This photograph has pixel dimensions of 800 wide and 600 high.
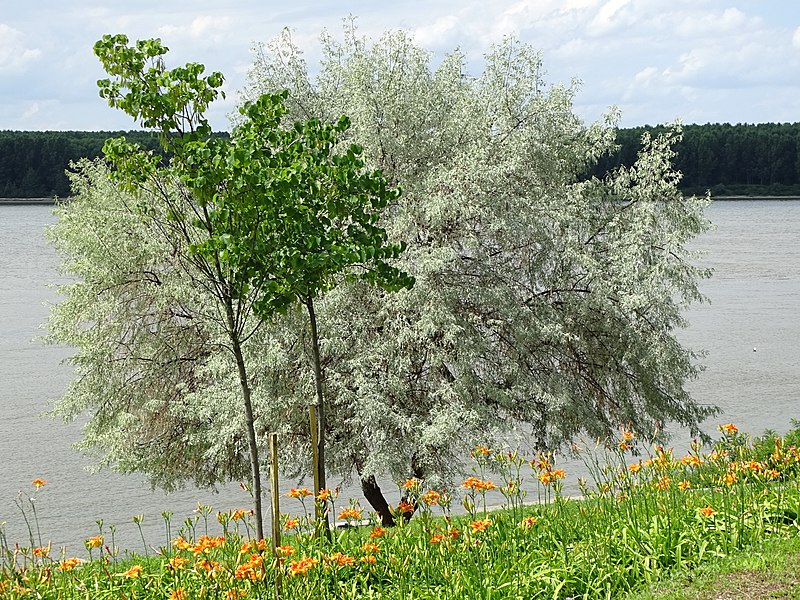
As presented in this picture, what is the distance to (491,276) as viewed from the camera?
1523cm

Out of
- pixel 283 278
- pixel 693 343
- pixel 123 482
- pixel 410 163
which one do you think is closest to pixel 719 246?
pixel 693 343

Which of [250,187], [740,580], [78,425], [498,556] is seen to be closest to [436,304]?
[250,187]

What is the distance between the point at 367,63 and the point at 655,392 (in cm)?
745

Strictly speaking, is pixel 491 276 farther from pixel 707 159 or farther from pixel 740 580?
pixel 707 159

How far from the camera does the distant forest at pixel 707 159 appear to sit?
86.4 m

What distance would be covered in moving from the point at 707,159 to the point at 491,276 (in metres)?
78.8

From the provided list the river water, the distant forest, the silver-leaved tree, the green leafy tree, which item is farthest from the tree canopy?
the distant forest

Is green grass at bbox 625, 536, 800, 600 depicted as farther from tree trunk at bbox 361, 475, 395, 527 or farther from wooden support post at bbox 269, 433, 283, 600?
tree trunk at bbox 361, 475, 395, 527

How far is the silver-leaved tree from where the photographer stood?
1451cm

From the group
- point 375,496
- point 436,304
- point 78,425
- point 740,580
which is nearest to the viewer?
point 740,580

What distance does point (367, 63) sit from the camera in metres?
15.6

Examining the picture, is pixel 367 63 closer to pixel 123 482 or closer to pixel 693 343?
pixel 123 482

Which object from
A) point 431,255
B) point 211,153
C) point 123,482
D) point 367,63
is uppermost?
point 367,63

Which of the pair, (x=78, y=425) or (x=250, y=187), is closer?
(x=250, y=187)
